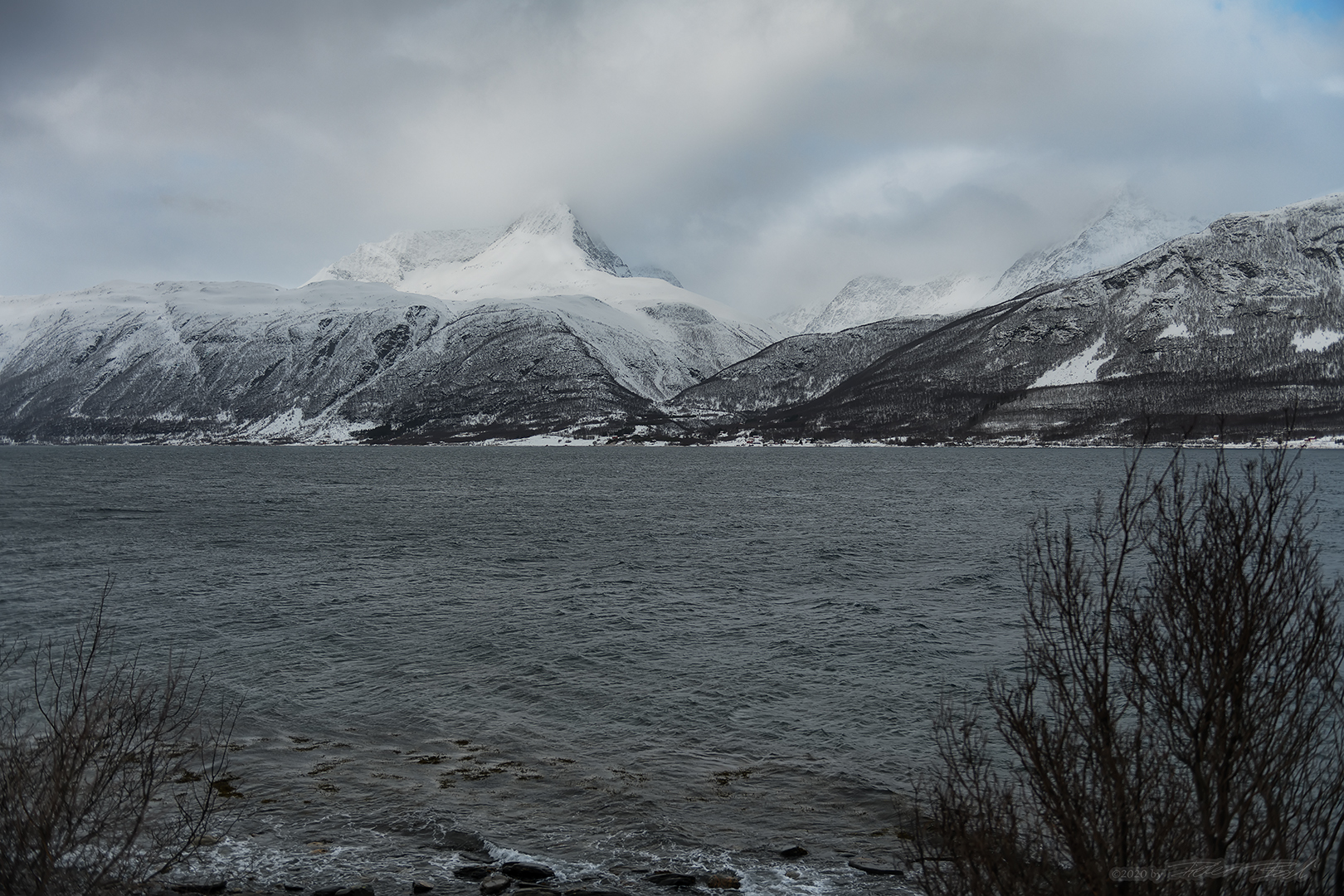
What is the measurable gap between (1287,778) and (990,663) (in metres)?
24.7

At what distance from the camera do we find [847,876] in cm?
1792

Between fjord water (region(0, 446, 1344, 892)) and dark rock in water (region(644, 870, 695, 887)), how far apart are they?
0.39 m

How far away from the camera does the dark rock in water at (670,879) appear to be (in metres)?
17.4

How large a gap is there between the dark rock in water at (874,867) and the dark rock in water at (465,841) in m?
8.12

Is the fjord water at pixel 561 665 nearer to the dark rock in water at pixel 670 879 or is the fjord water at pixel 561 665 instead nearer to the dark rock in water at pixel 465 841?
the dark rock in water at pixel 465 841

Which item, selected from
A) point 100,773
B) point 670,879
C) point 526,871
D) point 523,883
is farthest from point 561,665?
point 100,773

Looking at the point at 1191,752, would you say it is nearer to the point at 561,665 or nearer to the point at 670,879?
the point at 670,879

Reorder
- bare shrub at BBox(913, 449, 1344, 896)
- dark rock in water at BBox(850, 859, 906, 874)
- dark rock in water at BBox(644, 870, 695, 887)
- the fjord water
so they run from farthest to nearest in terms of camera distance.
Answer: the fjord water
dark rock in water at BBox(850, 859, 906, 874)
dark rock in water at BBox(644, 870, 695, 887)
bare shrub at BBox(913, 449, 1344, 896)

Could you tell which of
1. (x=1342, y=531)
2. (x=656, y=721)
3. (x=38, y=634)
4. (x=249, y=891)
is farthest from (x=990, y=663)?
(x=1342, y=531)

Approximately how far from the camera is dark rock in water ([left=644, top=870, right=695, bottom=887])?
17.4m

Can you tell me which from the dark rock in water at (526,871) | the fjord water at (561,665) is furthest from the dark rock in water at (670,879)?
the dark rock in water at (526,871)

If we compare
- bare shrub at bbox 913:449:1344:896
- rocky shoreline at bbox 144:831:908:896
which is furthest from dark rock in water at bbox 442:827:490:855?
bare shrub at bbox 913:449:1344:896

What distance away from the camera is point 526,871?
17.5 m

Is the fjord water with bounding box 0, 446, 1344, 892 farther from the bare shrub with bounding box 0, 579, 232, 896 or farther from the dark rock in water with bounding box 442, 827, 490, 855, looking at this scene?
the bare shrub with bounding box 0, 579, 232, 896
